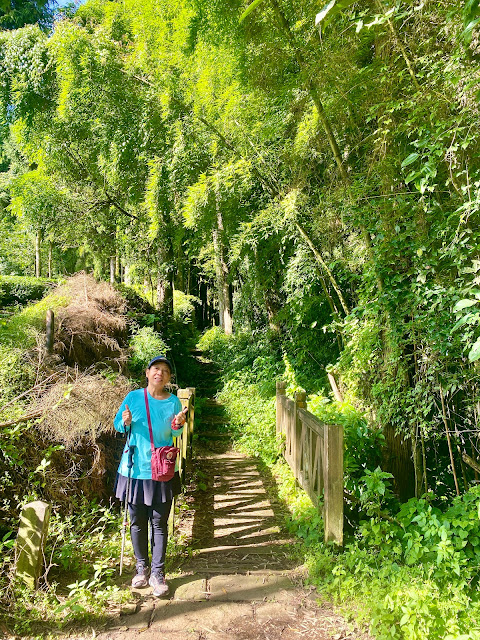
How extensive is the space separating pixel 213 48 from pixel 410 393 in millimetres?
5389

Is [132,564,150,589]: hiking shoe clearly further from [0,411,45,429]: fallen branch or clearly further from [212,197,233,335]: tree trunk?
[212,197,233,335]: tree trunk

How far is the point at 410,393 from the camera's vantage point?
368cm

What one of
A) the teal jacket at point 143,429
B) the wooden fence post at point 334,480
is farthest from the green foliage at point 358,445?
the teal jacket at point 143,429

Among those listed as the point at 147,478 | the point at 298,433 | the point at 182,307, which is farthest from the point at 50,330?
the point at 182,307

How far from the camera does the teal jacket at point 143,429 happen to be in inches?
120

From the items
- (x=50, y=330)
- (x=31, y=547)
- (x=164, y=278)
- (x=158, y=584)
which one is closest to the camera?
(x=31, y=547)

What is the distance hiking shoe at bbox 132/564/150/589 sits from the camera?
2.96 metres

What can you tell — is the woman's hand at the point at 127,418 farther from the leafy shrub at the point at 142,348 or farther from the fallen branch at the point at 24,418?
the leafy shrub at the point at 142,348

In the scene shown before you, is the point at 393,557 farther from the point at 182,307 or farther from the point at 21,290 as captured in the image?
the point at 182,307

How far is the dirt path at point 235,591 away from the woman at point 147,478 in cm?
21

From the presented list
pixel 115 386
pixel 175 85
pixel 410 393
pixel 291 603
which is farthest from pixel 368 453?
pixel 175 85

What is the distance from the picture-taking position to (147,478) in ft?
9.91

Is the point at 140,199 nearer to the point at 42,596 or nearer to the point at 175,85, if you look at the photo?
the point at 175,85

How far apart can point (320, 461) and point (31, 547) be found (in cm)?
212
